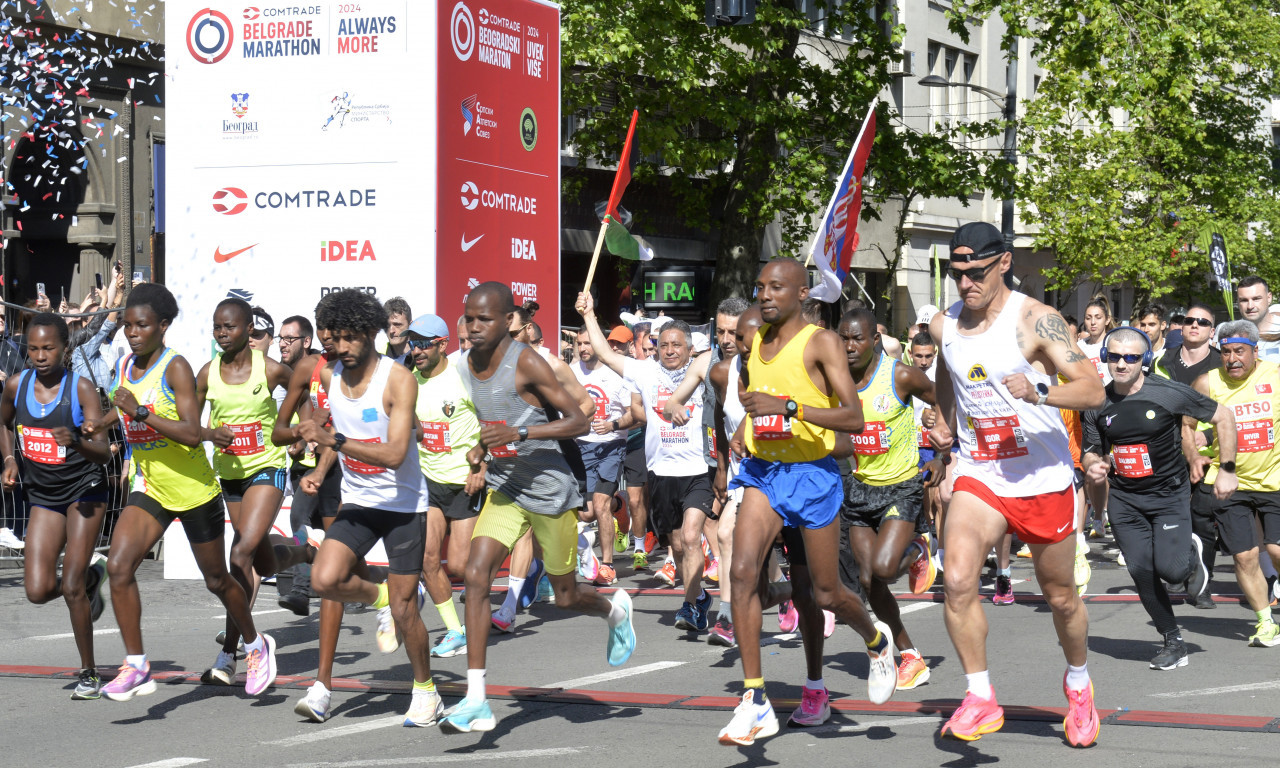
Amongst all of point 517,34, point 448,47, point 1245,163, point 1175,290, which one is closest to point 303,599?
point 448,47

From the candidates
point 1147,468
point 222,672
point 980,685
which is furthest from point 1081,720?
point 222,672

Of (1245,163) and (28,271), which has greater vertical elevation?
(1245,163)

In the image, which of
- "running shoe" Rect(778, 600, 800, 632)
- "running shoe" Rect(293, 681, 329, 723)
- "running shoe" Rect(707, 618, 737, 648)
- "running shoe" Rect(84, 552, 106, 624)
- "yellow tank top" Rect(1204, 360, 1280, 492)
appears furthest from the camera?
"running shoe" Rect(778, 600, 800, 632)

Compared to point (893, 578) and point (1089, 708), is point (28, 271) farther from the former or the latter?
point (1089, 708)

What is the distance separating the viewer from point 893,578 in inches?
335

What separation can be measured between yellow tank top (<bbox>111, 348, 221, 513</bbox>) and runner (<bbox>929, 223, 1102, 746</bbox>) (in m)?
3.78

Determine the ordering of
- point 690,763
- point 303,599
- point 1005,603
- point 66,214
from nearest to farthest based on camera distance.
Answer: point 690,763, point 303,599, point 1005,603, point 66,214

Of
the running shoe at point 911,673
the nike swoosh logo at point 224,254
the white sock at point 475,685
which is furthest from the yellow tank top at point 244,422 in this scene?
the nike swoosh logo at point 224,254

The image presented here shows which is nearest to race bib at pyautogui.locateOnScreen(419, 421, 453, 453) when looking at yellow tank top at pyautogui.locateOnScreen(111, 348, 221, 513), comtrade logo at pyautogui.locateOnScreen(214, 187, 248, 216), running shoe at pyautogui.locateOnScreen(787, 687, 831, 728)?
yellow tank top at pyautogui.locateOnScreen(111, 348, 221, 513)

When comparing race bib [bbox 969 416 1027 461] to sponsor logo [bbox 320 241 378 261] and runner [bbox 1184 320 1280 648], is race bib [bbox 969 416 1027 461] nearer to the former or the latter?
runner [bbox 1184 320 1280 648]

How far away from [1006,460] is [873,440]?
7.79 feet

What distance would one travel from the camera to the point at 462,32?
1254 centimetres

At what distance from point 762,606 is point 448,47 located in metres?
6.76

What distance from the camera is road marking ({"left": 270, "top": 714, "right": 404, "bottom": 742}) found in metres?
6.91
